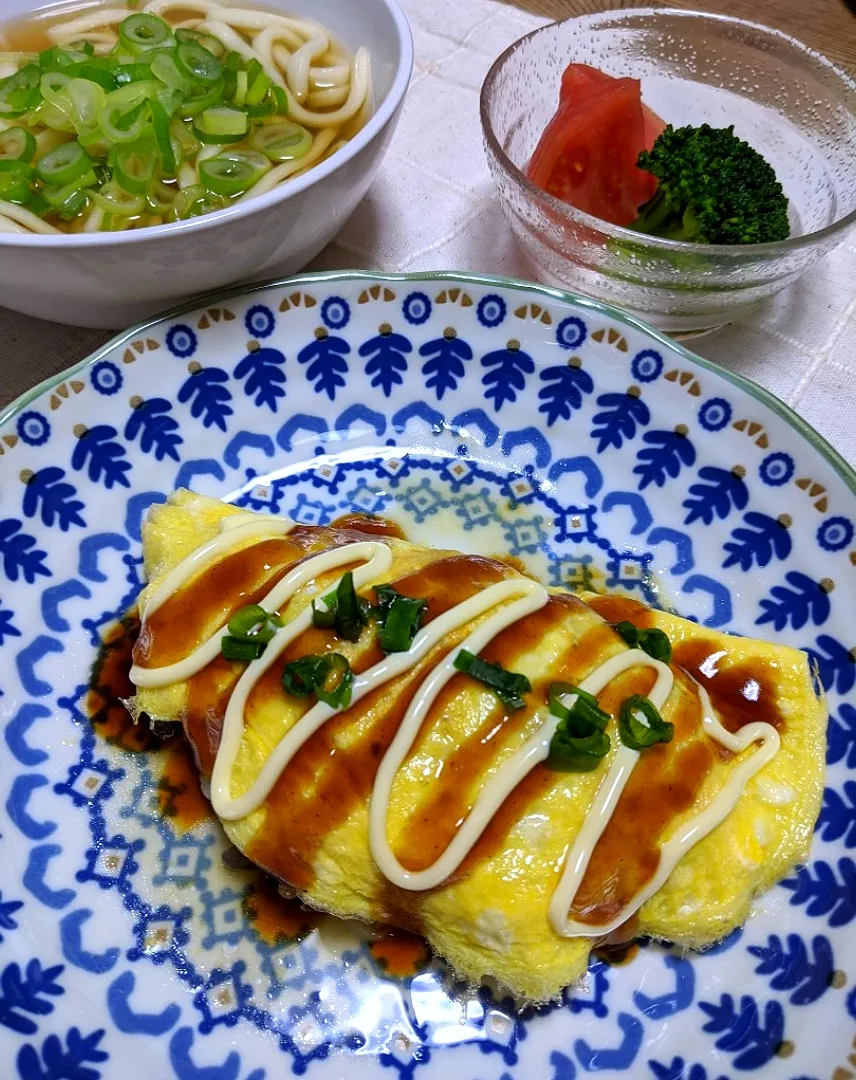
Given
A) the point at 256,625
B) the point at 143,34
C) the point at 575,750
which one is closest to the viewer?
the point at 575,750

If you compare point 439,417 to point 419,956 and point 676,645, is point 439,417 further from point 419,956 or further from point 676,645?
point 419,956

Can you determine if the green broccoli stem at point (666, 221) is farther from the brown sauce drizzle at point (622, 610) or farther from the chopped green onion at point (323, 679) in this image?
the chopped green onion at point (323, 679)

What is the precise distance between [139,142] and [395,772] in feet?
7.08

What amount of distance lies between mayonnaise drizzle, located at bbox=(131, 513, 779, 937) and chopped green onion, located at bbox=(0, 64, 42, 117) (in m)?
1.78

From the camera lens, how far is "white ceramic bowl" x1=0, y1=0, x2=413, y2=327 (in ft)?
7.18

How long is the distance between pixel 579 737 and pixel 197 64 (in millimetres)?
2631

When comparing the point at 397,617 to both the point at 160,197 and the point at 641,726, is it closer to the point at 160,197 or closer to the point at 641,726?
the point at 641,726

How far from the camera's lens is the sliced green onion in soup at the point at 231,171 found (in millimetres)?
2680

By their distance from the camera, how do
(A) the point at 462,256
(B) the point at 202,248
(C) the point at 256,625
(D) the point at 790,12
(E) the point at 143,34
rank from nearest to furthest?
(C) the point at 256,625 → (B) the point at 202,248 → (E) the point at 143,34 → (A) the point at 462,256 → (D) the point at 790,12

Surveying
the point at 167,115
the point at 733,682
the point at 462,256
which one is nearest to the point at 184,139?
the point at 167,115

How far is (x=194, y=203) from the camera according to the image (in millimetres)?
2641

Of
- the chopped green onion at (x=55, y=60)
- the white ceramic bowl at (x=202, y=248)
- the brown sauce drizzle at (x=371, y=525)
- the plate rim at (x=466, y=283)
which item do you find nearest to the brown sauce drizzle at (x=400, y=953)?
the brown sauce drizzle at (x=371, y=525)

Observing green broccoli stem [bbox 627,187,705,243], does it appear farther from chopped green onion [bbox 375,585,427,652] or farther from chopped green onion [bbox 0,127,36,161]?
chopped green onion [bbox 0,127,36,161]

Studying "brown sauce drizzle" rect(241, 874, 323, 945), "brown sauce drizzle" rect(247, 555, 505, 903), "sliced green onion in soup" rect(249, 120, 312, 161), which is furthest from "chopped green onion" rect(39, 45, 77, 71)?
"brown sauce drizzle" rect(241, 874, 323, 945)
